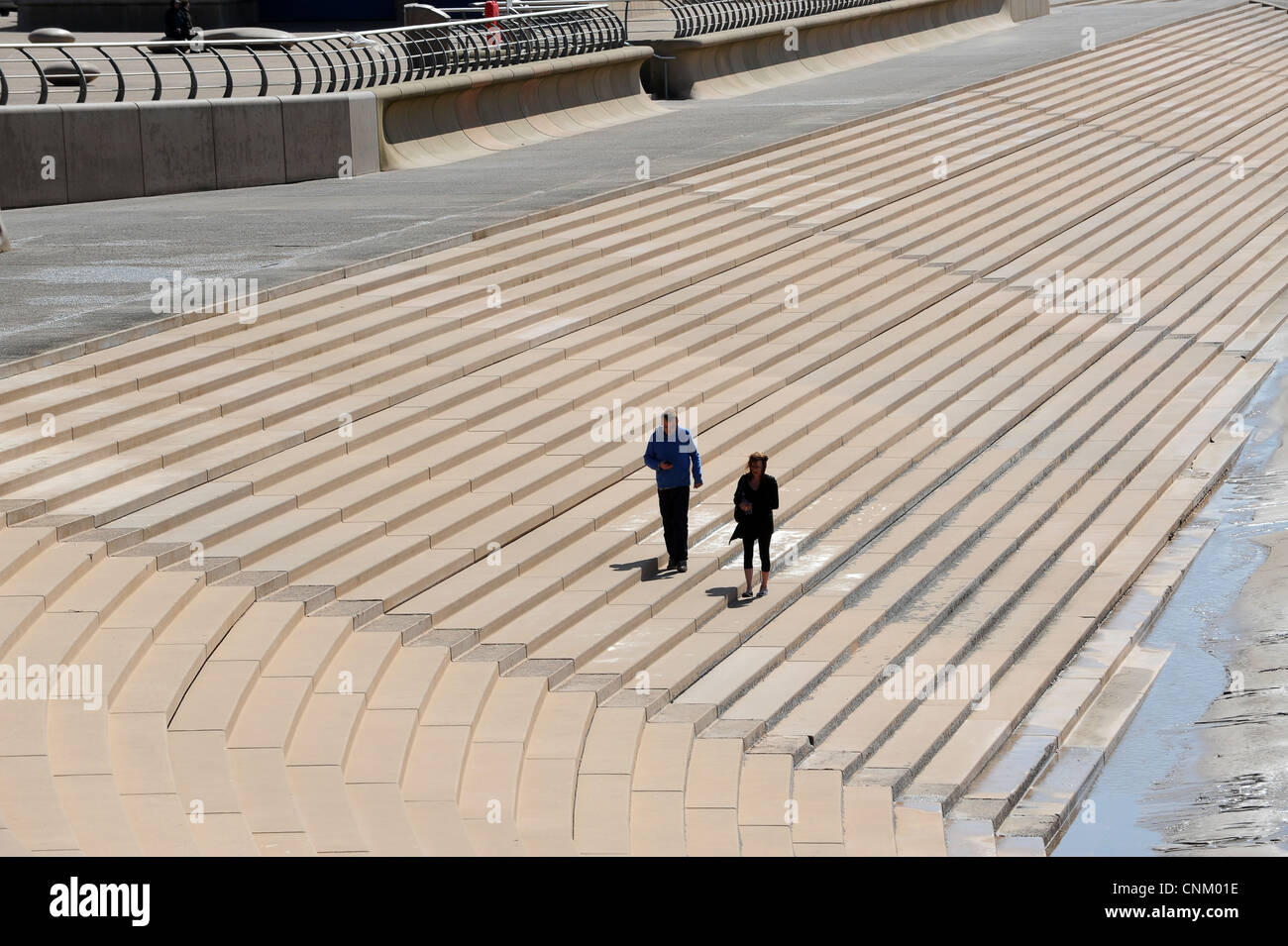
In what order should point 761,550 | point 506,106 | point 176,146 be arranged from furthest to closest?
point 506,106 → point 176,146 → point 761,550

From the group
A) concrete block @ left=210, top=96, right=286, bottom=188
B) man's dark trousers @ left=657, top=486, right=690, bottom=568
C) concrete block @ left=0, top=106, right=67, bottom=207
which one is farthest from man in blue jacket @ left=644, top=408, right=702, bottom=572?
concrete block @ left=210, top=96, right=286, bottom=188

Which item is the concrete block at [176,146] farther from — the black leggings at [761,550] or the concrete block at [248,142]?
the black leggings at [761,550]

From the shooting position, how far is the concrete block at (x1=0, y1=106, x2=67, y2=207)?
18.7m

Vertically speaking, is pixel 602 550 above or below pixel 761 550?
below

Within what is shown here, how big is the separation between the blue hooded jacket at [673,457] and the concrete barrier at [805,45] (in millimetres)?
18863

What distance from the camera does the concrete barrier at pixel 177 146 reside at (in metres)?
19.1

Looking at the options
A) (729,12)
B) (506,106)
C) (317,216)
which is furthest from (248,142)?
(729,12)

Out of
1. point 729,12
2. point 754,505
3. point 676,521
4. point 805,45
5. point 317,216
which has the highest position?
point 729,12

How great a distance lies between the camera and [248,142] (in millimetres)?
20906

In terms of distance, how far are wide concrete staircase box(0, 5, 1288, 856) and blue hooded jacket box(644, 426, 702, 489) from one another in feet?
2.68

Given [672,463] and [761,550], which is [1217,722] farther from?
[672,463]

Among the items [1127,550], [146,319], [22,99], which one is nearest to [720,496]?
[1127,550]

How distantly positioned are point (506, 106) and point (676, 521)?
563 inches

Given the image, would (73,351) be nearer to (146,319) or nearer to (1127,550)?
(146,319)
